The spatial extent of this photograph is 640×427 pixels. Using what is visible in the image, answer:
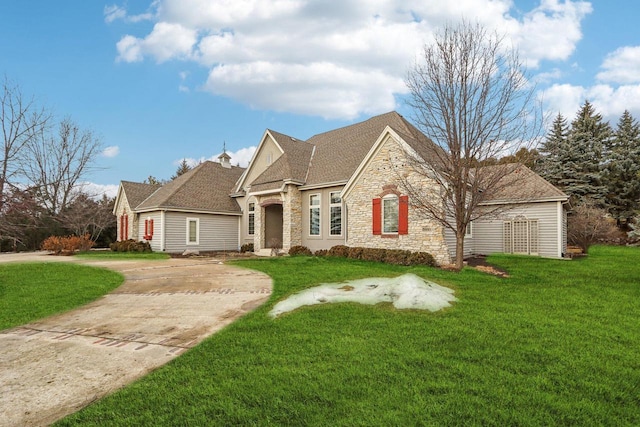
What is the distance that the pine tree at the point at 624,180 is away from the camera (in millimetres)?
33281

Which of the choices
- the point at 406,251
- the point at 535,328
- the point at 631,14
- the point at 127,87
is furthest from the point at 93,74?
the point at 631,14

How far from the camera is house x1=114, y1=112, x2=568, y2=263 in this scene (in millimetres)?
14539

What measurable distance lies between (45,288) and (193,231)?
13.1m

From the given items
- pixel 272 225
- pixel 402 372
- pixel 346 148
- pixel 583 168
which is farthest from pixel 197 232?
pixel 583 168

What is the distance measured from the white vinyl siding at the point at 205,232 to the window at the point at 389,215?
12.3 metres

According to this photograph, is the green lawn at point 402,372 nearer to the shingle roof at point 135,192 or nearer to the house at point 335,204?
the house at point 335,204

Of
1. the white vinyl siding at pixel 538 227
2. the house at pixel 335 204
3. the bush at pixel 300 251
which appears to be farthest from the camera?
the bush at pixel 300 251

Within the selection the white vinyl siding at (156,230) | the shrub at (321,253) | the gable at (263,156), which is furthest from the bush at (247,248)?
the shrub at (321,253)

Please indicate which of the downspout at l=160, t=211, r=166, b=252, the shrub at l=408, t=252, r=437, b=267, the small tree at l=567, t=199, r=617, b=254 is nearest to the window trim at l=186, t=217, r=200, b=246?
the downspout at l=160, t=211, r=166, b=252

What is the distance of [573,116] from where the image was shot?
124 feet

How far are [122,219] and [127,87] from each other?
38.1 feet

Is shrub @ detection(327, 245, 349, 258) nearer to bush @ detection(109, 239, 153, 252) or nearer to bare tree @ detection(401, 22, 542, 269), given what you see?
bare tree @ detection(401, 22, 542, 269)

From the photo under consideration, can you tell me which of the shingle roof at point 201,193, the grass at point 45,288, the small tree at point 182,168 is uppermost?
the small tree at point 182,168

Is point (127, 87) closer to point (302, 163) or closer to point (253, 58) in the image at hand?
point (253, 58)
